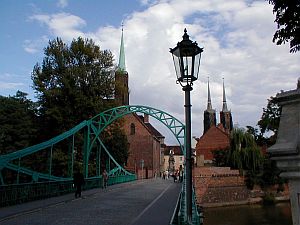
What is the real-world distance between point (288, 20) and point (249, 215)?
106ft

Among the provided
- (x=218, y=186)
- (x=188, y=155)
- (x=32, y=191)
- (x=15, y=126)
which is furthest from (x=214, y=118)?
(x=188, y=155)

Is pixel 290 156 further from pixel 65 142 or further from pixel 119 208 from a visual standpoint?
pixel 65 142

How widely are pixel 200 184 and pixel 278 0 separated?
36.4 m

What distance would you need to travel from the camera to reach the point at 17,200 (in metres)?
15.3

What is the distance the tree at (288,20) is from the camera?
4.61 meters

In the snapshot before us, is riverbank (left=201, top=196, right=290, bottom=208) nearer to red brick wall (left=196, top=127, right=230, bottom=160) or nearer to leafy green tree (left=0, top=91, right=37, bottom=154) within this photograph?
leafy green tree (left=0, top=91, right=37, bottom=154)

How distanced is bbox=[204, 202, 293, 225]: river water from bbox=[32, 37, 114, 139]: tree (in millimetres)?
13663

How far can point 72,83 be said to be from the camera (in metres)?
32.2

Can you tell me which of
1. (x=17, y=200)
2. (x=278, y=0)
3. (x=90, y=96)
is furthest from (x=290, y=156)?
(x=90, y=96)

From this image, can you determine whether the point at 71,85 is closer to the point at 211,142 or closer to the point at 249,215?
the point at 249,215

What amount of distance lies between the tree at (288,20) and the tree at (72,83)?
27236mm

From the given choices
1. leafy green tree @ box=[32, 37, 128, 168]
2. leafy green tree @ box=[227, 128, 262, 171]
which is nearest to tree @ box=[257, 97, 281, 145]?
leafy green tree @ box=[227, 128, 262, 171]

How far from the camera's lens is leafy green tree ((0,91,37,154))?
100 ft

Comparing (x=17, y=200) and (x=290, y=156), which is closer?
(x=290, y=156)
